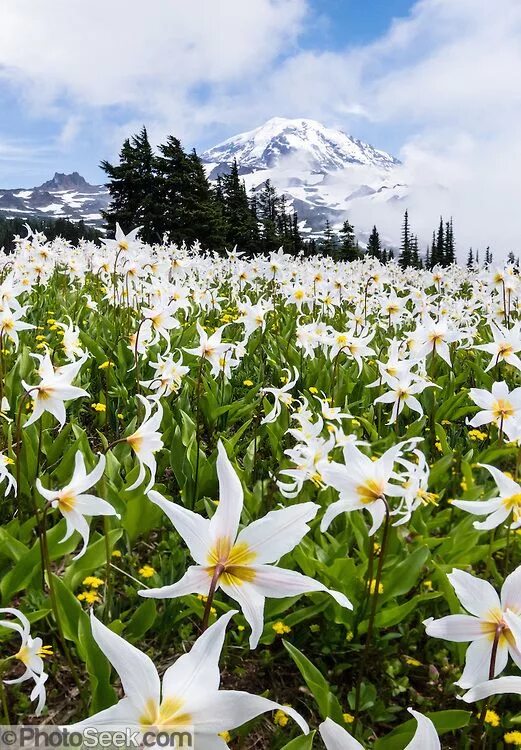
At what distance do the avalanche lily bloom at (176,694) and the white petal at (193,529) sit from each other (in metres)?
0.19

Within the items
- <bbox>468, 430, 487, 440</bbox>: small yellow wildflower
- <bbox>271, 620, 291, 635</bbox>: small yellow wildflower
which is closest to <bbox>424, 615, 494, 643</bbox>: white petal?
<bbox>271, 620, 291, 635</bbox>: small yellow wildflower

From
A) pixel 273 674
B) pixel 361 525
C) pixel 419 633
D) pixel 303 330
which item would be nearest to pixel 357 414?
pixel 303 330

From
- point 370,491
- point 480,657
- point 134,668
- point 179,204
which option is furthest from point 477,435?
point 179,204

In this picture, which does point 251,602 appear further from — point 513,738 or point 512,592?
point 513,738

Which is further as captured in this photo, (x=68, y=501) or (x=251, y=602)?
(x=68, y=501)

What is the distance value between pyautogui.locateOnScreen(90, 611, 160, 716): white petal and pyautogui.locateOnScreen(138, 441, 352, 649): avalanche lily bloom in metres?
0.17

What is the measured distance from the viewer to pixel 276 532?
96cm

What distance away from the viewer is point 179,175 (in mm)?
38656

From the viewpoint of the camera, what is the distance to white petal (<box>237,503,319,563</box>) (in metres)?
0.94

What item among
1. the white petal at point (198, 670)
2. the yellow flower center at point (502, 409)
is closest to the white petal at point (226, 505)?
the white petal at point (198, 670)

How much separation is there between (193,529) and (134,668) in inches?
9.3

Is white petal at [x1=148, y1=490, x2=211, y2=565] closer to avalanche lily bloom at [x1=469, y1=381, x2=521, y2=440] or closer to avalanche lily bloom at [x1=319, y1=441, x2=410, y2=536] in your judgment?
avalanche lily bloom at [x1=319, y1=441, x2=410, y2=536]

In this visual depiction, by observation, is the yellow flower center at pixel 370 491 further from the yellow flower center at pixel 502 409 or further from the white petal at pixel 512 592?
the yellow flower center at pixel 502 409

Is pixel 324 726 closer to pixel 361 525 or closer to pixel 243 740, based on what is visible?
pixel 243 740
